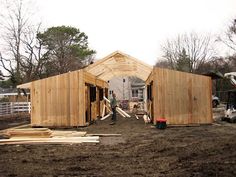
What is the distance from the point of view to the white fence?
3925 centimetres

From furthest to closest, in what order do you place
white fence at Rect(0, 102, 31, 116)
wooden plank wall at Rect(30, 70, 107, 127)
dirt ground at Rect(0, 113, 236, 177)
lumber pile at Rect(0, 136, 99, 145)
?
white fence at Rect(0, 102, 31, 116), wooden plank wall at Rect(30, 70, 107, 127), lumber pile at Rect(0, 136, 99, 145), dirt ground at Rect(0, 113, 236, 177)

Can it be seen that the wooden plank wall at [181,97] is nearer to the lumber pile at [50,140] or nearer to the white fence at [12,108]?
the lumber pile at [50,140]

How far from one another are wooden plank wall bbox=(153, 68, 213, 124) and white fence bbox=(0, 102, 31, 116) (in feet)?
70.9

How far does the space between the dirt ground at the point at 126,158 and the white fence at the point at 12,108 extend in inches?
1038

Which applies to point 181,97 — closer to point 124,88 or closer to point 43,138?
point 43,138

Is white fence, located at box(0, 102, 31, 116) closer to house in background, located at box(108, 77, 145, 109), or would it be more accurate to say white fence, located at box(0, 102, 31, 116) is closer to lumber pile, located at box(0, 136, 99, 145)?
house in background, located at box(108, 77, 145, 109)

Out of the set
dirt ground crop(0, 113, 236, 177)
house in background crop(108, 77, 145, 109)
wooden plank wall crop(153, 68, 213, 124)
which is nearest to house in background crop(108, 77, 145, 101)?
house in background crop(108, 77, 145, 109)

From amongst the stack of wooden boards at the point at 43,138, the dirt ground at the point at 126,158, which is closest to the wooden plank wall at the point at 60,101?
the stack of wooden boards at the point at 43,138

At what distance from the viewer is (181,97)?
20.8 meters

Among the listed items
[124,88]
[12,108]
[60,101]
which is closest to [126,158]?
[60,101]

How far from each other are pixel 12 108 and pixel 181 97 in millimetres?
24236

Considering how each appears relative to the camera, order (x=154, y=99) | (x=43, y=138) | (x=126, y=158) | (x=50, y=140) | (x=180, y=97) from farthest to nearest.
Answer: (x=180, y=97) < (x=154, y=99) < (x=43, y=138) < (x=50, y=140) < (x=126, y=158)

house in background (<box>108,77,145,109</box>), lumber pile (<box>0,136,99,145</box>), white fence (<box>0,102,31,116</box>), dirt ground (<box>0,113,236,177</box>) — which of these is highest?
house in background (<box>108,77,145,109</box>)

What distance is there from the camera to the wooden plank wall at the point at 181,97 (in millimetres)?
20594
